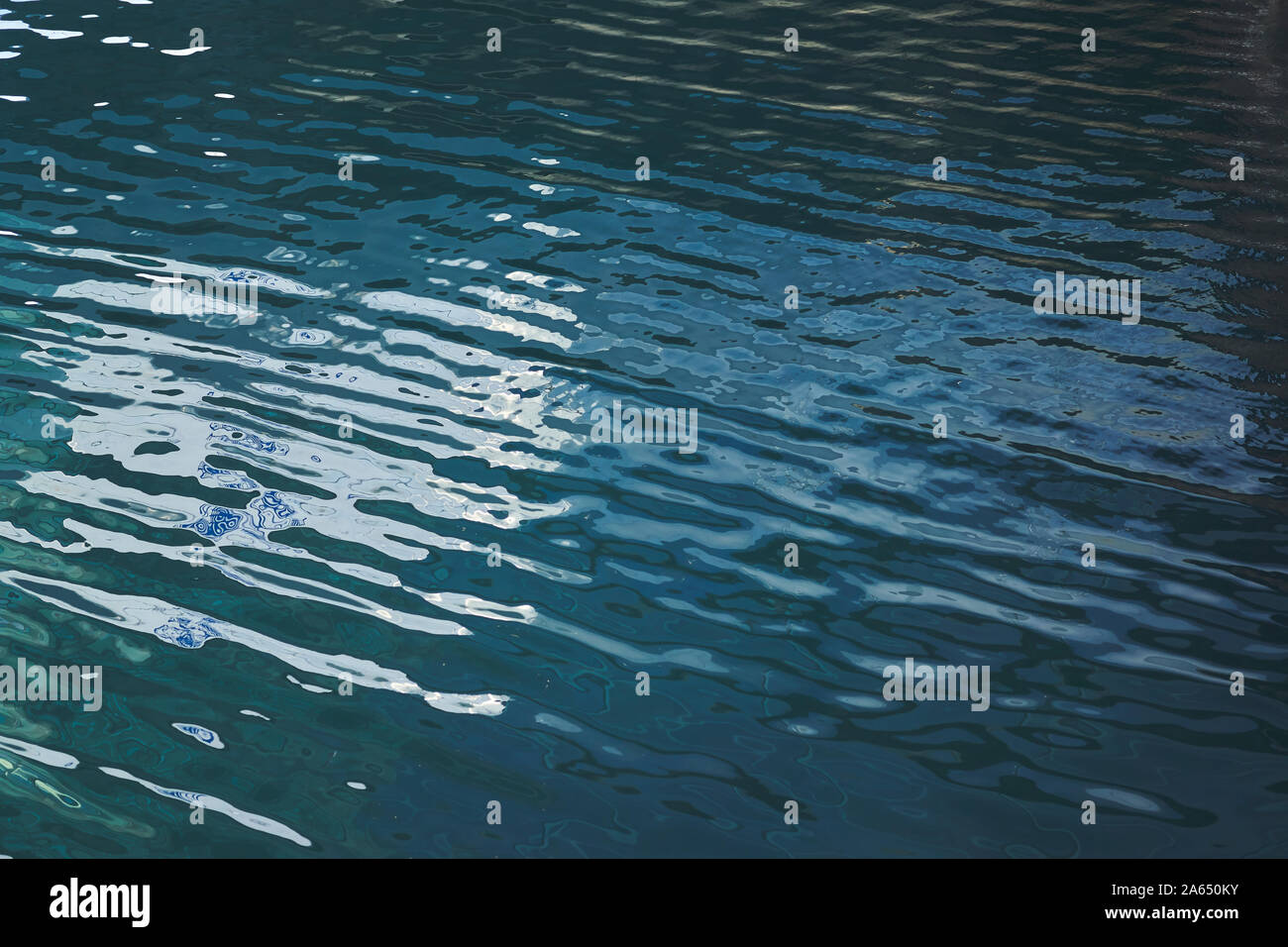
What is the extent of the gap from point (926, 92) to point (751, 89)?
56.6 inches

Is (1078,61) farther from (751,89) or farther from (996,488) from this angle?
(996,488)

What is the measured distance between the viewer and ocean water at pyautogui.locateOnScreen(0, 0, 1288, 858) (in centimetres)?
405

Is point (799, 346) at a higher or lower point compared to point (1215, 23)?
lower

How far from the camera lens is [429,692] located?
14.4 feet

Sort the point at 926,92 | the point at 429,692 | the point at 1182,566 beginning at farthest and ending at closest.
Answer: the point at 926,92 → the point at 1182,566 → the point at 429,692

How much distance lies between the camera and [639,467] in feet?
18.3

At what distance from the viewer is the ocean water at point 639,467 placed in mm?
4047

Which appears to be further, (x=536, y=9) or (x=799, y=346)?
(x=536, y=9)

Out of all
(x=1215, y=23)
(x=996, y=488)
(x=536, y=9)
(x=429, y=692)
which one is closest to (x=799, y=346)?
(x=996, y=488)

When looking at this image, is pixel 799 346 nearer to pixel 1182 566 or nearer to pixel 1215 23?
pixel 1182 566
